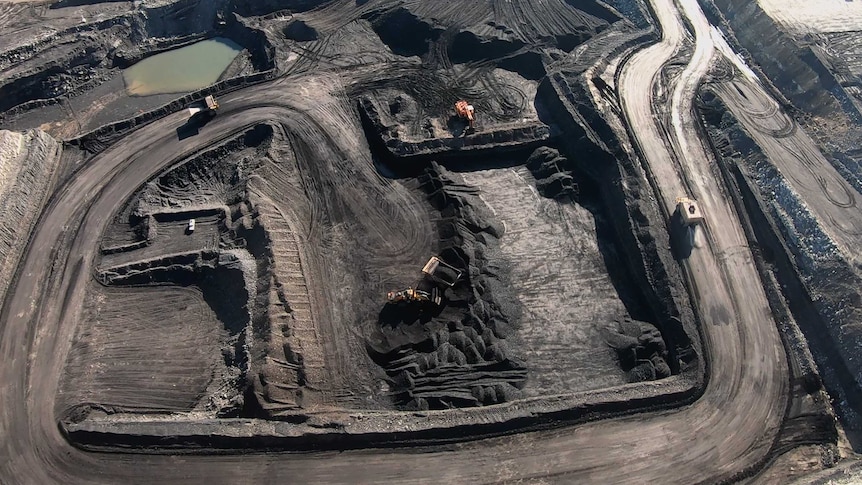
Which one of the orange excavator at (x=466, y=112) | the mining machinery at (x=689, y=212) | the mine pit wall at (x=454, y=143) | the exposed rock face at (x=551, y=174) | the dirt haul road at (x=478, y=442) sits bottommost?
the dirt haul road at (x=478, y=442)

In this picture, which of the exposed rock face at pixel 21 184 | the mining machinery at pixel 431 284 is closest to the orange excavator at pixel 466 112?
the mining machinery at pixel 431 284

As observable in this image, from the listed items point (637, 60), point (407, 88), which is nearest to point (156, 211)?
point (407, 88)

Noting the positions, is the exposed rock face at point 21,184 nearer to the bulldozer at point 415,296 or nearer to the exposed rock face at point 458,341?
the bulldozer at point 415,296

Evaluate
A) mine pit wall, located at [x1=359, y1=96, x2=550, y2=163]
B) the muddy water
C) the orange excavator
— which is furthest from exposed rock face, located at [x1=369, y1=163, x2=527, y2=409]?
the muddy water

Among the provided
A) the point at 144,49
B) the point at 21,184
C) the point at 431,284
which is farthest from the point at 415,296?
the point at 144,49

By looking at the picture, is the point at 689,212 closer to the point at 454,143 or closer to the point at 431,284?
the point at 454,143

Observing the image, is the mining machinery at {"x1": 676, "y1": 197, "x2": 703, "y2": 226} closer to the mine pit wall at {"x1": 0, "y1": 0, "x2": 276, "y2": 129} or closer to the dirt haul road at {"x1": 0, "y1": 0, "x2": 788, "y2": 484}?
the dirt haul road at {"x1": 0, "y1": 0, "x2": 788, "y2": 484}
